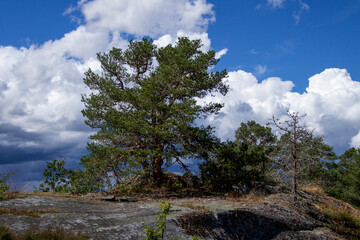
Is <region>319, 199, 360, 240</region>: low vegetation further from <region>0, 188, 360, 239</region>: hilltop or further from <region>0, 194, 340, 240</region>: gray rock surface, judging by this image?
<region>0, 194, 340, 240</region>: gray rock surface

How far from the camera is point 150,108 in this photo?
52.9 ft

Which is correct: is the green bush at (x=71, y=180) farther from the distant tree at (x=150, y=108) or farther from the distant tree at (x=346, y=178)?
the distant tree at (x=346, y=178)

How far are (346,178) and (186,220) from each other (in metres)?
28.6

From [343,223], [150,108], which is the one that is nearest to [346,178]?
[343,223]

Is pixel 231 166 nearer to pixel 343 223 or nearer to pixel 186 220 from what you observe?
pixel 343 223

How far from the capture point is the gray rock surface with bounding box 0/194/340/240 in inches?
272

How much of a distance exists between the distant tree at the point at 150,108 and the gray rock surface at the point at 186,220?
561 centimetres

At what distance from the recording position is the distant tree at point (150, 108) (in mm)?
15391

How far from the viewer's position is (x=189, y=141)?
1712 centimetres

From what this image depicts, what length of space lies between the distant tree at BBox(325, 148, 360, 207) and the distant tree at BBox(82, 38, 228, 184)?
17475 mm

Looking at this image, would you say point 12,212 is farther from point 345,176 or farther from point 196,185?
point 345,176

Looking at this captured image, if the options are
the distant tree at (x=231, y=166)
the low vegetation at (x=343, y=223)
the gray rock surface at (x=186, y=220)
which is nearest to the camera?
the gray rock surface at (x=186, y=220)

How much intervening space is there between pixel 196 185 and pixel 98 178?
617 centimetres

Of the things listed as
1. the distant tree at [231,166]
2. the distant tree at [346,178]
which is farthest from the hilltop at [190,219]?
the distant tree at [346,178]
